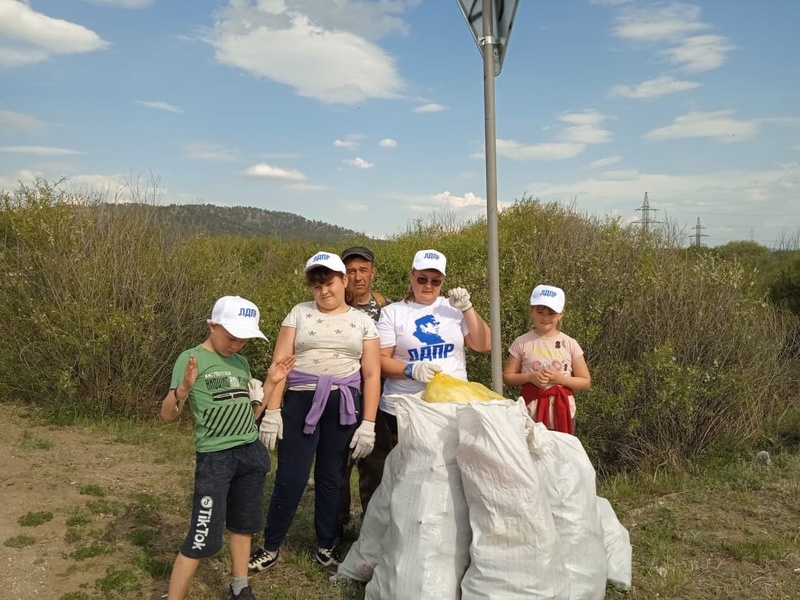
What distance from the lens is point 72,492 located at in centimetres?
470

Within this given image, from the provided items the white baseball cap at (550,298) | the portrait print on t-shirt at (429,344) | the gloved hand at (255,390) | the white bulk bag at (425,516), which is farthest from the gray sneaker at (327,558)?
the white baseball cap at (550,298)

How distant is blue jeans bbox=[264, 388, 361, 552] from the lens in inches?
128

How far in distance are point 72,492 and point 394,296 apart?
4.99 meters

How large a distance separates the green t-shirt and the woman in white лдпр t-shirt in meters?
0.78

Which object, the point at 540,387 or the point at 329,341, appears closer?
the point at 329,341

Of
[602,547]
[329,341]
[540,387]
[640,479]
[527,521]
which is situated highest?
[329,341]

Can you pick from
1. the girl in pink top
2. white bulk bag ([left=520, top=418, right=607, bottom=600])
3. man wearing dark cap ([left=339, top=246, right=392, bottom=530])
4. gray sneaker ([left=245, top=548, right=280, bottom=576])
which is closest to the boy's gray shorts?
gray sneaker ([left=245, top=548, right=280, bottom=576])

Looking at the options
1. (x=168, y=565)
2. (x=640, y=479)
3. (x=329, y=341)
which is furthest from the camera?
(x=640, y=479)

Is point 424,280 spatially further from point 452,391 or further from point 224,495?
point 224,495

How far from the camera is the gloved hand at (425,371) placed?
122 inches

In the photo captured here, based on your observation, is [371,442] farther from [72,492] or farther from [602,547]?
[72,492]

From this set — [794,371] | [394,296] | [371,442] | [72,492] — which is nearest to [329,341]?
[371,442]

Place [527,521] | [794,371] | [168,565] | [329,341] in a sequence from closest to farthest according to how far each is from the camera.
Answer: [527,521] < [329,341] < [168,565] < [794,371]

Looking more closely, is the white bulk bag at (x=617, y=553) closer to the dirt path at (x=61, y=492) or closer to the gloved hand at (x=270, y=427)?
the gloved hand at (x=270, y=427)
